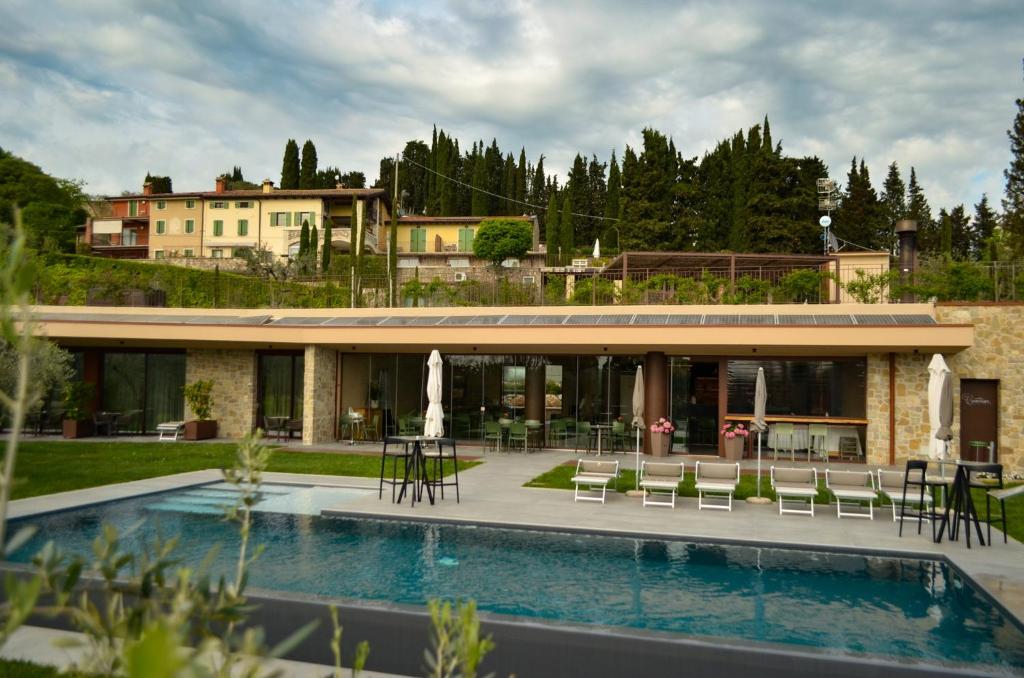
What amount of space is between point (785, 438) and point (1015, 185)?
30.6 meters

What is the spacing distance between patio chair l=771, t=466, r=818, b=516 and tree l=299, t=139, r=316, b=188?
189 ft

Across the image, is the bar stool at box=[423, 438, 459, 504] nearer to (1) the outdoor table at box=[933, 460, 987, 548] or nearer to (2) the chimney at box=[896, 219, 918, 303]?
(1) the outdoor table at box=[933, 460, 987, 548]

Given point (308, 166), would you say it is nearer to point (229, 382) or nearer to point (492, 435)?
point (229, 382)

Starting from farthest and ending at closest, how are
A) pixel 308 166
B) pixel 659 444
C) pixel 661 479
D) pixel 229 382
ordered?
pixel 308 166 < pixel 229 382 < pixel 659 444 < pixel 661 479

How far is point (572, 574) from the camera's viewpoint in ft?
30.3

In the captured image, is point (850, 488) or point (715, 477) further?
point (715, 477)

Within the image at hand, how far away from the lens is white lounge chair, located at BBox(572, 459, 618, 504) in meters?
A: 13.1

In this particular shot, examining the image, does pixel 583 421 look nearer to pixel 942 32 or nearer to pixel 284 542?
pixel 284 542

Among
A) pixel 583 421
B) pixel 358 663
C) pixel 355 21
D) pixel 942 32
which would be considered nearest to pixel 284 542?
pixel 358 663

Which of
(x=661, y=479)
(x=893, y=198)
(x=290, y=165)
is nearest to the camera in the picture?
(x=661, y=479)

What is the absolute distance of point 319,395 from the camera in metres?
21.6

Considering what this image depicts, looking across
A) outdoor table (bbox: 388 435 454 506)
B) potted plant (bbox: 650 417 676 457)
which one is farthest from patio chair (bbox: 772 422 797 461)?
outdoor table (bbox: 388 435 454 506)

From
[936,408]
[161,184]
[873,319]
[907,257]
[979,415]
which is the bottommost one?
[979,415]

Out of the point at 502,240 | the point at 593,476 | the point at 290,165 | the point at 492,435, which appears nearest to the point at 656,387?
the point at 492,435
